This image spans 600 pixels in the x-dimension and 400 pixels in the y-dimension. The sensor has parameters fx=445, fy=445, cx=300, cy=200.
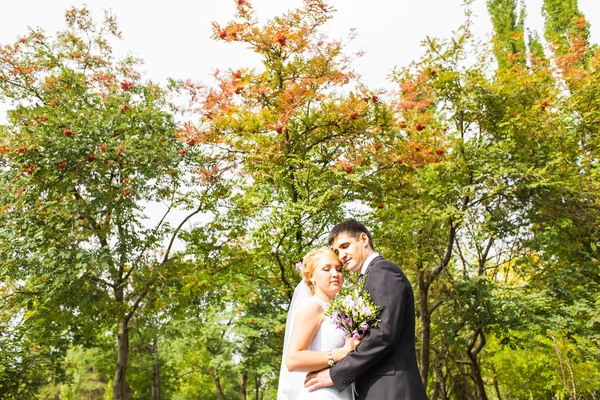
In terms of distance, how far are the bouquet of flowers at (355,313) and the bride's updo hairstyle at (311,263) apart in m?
0.53

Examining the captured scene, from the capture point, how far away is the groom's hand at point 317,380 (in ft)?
10.7

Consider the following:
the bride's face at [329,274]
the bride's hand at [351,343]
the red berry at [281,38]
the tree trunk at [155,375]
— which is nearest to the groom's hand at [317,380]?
the bride's hand at [351,343]

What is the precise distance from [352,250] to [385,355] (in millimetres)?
824

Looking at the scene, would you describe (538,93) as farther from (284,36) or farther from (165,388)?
(165,388)

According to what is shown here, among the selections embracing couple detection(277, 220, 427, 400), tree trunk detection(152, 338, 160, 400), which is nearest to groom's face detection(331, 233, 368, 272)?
embracing couple detection(277, 220, 427, 400)

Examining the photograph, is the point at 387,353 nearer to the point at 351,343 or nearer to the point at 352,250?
A: the point at 351,343

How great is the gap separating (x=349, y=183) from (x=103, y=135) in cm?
696

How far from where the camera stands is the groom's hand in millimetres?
3252

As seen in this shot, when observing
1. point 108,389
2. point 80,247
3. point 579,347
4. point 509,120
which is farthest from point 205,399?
point 509,120

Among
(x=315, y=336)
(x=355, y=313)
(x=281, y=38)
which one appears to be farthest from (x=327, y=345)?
(x=281, y=38)

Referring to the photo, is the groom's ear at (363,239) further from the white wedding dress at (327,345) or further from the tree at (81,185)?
the tree at (81,185)

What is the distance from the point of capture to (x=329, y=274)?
3654 mm

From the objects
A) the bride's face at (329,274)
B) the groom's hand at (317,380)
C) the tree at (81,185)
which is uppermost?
the tree at (81,185)

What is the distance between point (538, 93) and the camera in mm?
11859
